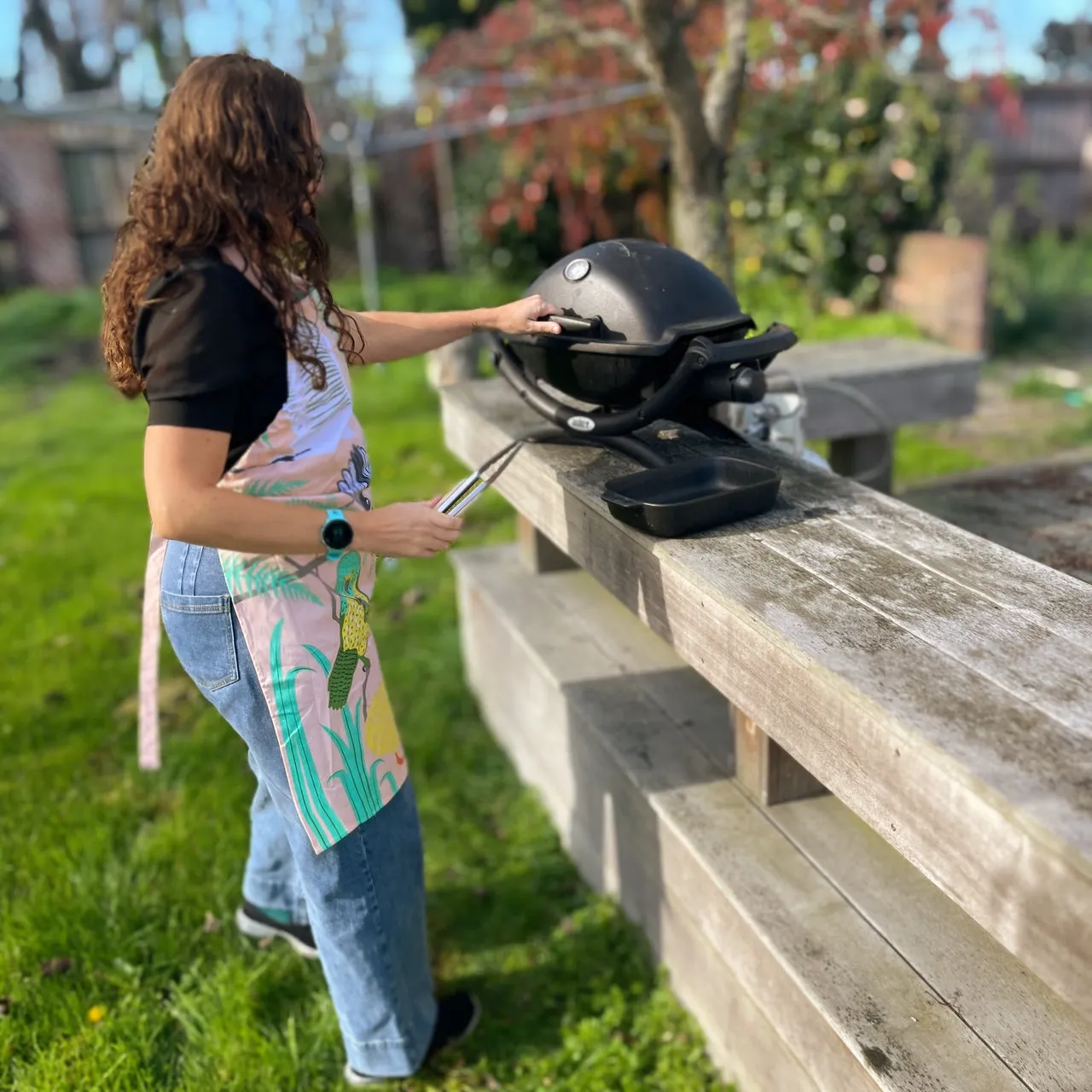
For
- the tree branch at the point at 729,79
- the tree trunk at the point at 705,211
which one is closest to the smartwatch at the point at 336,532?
the tree trunk at the point at 705,211

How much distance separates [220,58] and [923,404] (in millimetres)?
2285

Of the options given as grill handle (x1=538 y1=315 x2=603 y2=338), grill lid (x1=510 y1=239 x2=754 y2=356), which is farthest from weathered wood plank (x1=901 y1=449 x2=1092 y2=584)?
grill handle (x1=538 y1=315 x2=603 y2=338)

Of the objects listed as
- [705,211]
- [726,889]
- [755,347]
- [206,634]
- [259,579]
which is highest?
[705,211]

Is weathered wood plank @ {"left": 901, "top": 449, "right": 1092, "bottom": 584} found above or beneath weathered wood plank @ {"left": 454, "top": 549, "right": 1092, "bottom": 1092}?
above

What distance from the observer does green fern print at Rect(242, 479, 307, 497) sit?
4.80 ft

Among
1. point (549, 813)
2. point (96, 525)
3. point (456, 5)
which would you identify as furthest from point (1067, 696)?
point (456, 5)

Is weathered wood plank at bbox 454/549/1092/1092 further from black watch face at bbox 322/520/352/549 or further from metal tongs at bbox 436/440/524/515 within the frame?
black watch face at bbox 322/520/352/549

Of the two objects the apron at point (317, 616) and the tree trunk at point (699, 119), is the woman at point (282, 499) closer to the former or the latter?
the apron at point (317, 616)

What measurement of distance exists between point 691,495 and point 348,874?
83 cm

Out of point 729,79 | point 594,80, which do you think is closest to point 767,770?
point 729,79

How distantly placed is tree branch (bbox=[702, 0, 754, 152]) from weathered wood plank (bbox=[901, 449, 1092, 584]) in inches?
56.9

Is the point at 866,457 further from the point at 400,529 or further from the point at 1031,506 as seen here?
A: the point at 400,529

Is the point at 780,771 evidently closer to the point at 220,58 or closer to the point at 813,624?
the point at 813,624

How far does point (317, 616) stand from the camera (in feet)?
5.11
